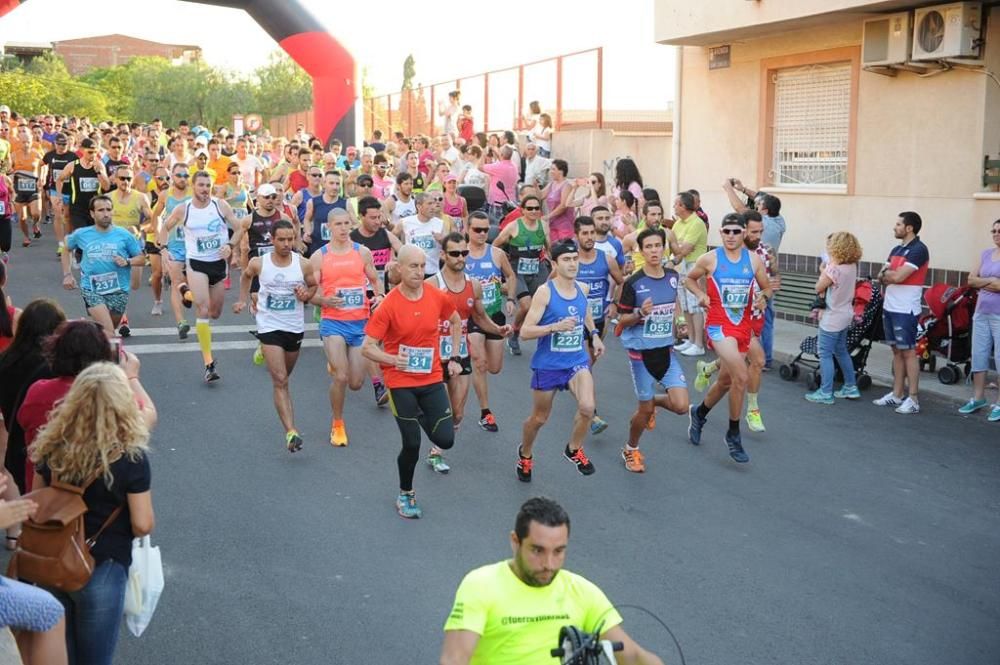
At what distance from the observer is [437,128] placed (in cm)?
2875

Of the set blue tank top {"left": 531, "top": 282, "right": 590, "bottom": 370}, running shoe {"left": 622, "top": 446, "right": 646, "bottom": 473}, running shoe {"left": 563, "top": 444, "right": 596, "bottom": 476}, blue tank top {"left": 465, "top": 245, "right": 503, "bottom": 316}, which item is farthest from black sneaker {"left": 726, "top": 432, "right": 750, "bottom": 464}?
blue tank top {"left": 465, "top": 245, "right": 503, "bottom": 316}

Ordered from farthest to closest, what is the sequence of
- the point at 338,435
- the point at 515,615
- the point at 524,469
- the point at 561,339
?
the point at 338,435, the point at 524,469, the point at 561,339, the point at 515,615

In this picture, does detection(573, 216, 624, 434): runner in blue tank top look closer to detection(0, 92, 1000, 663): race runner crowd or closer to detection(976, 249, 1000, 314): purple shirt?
detection(0, 92, 1000, 663): race runner crowd

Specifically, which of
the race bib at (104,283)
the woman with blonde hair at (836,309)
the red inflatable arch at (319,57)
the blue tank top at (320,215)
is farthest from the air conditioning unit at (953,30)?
the red inflatable arch at (319,57)

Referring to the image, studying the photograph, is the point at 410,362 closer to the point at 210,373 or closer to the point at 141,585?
the point at 141,585

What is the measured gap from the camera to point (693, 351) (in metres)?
13.1

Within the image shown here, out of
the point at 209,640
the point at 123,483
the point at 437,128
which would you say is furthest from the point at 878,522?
the point at 437,128

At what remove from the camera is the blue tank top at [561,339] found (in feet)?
26.8

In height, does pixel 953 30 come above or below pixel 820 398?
above

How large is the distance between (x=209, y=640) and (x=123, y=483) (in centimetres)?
158

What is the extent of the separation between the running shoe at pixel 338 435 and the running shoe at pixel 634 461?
2.28m

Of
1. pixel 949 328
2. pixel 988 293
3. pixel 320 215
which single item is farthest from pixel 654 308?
pixel 320 215

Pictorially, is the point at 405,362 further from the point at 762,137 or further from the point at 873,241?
the point at 762,137

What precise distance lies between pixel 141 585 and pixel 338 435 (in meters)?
4.75
